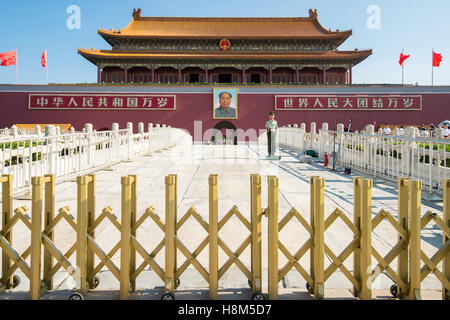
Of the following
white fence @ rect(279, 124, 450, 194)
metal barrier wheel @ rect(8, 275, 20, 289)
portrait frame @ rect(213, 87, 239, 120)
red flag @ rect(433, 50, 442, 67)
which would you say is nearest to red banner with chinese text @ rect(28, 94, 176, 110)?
portrait frame @ rect(213, 87, 239, 120)

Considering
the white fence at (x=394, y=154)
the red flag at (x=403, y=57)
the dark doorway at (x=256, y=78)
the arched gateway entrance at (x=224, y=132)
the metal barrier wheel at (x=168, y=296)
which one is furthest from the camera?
the dark doorway at (x=256, y=78)

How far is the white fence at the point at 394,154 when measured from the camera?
20.0 ft

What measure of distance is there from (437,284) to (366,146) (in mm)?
6333

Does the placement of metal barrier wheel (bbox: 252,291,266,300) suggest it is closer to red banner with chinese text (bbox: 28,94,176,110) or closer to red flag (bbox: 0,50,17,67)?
red banner with chinese text (bbox: 28,94,176,110)

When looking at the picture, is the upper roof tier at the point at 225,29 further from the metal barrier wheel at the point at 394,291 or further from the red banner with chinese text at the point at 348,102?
the metal barrier wheel at the point at 394,291

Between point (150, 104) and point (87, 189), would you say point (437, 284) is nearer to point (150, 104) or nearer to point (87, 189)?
point (87, 189)

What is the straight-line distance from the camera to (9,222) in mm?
2512

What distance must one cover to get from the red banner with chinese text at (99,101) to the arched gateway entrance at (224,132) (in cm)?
399

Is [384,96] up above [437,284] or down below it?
above

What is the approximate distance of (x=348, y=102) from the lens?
86.5ft

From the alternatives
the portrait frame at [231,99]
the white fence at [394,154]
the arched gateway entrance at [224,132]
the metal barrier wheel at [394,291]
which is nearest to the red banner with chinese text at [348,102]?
the portrait frame at [231,99]

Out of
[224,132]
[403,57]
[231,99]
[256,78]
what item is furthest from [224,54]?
[403,57]

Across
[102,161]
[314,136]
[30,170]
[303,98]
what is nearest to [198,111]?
[303,98]

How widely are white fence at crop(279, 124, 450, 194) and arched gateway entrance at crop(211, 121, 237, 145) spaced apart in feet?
44.1
